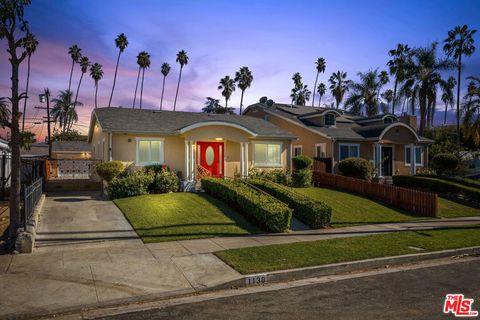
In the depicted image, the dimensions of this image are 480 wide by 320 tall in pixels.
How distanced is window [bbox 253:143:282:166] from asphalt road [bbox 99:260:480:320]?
15.5 metres

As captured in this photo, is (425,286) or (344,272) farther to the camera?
(344,272)

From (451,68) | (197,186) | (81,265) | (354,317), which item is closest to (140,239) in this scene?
(81,265)

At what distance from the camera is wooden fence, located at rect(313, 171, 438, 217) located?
17.8 m

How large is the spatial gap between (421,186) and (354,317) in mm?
21254

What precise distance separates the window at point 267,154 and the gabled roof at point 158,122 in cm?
79

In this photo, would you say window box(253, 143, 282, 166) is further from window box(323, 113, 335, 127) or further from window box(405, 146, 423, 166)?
window box(405, 146, 423, 166)

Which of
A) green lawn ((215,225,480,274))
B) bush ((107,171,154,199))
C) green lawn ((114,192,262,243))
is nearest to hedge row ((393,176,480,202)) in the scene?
green lawn ((215,225,480,274))

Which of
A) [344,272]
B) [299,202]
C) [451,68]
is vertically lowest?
[344,272]

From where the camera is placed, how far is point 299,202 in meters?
14.8

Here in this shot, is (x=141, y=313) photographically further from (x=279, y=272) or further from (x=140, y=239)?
(x=140, y=239)

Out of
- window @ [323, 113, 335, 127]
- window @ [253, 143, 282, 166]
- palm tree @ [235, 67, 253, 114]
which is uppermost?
palm tree @ [235, 67, 253, 114]

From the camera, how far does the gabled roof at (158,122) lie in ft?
66.1

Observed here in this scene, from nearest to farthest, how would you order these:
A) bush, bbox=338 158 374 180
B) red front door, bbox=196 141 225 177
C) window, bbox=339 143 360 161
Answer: red front door, bbox=196 141 225 177
bush, bbox=338 158 374 180
window, bbox=339 143 360 161

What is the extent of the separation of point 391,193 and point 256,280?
14205 millimetres
